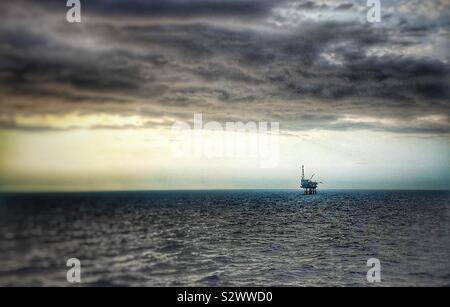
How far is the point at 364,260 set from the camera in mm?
23344

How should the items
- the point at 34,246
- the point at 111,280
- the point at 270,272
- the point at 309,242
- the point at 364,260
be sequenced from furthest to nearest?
the point at 34,246
the point at 309,242
the point at 364,260
the point at 270,272
the point at 111,280

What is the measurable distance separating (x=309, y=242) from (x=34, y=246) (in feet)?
83.3

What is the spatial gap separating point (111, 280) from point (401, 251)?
20.2 metres
